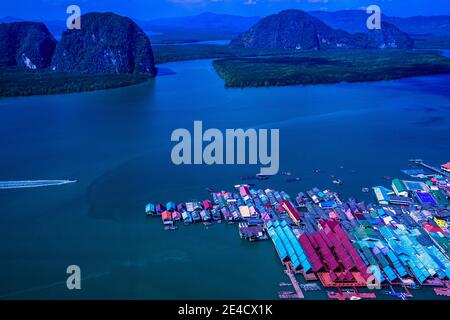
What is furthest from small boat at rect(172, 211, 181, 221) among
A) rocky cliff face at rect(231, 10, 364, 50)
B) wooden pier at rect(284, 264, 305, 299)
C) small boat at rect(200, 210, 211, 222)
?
rocky cliff face at rect(231, 10, 364, 50)

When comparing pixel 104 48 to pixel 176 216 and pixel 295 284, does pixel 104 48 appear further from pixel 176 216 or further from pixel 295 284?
pixel 295 284

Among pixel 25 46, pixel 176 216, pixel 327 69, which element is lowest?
pixel 176 216

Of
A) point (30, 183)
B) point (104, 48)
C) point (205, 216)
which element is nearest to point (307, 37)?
point (104, 48)

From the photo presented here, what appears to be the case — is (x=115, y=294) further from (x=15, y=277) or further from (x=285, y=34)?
(x=285, y=34)

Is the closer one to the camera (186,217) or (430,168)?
(186,217)

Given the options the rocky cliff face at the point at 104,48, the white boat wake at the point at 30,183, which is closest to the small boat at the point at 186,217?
the white boat wake at the point at 30,183

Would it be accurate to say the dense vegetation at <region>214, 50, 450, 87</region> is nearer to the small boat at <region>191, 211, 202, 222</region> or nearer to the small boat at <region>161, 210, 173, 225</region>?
the small boat at <region>191, 211, 202, 222</region>

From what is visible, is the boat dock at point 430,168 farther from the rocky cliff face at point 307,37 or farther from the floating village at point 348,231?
the rocky cliff face at point 307,37
